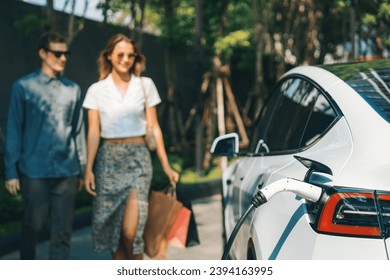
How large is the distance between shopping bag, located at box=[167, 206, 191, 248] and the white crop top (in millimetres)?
650

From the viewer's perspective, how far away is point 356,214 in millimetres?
2459

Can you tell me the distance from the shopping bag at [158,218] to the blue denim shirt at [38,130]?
0.72 m

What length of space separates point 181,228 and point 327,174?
2.54 m

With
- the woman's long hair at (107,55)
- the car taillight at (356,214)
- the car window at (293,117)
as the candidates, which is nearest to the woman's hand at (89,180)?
the woman's long hair at (107,55)

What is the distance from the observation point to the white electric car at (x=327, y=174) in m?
2.46

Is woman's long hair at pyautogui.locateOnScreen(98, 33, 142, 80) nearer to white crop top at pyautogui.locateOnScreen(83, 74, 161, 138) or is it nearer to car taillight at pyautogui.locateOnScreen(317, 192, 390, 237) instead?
white crop top at pyautogui.locateOnScreen(83, 74, 161, 138)

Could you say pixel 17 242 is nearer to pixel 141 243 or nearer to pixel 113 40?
pixel 141 243

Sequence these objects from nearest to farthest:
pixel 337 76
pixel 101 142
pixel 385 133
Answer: pixel 385 133, pixel 337 76, pixel 101 142

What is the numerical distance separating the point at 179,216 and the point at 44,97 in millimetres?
1360

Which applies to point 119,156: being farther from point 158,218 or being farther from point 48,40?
point 48,40

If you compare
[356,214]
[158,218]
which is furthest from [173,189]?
[356,214]

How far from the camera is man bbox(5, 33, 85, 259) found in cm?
525
